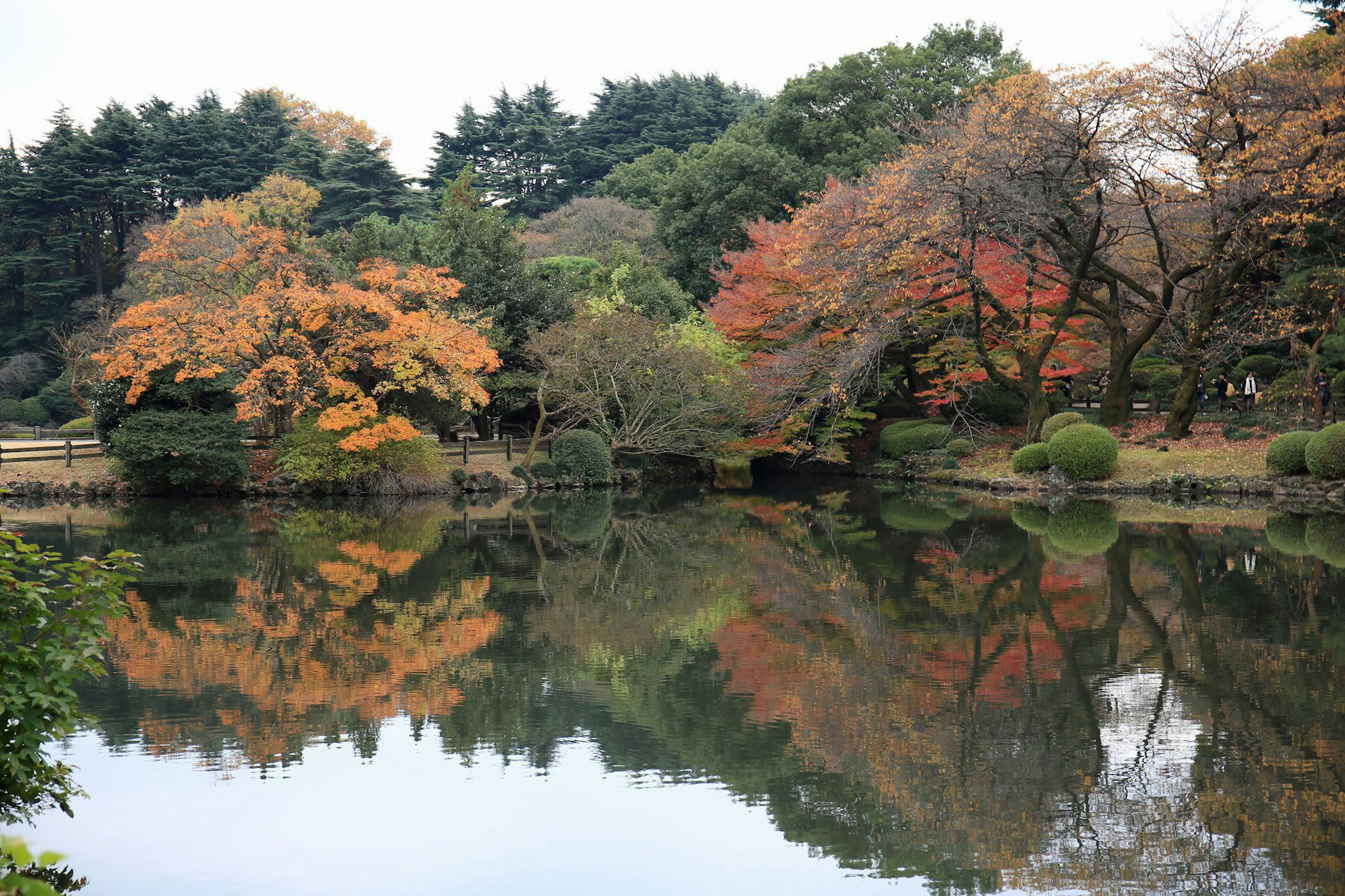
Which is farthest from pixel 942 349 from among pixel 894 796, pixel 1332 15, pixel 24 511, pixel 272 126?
pixel 272 126

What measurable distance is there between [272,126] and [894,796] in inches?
1953

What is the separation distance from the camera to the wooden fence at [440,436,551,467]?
27.0m

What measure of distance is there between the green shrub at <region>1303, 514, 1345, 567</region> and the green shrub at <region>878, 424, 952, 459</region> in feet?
35.2

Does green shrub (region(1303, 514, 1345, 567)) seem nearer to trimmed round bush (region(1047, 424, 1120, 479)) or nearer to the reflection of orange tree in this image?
trimmed round bush (region(1047, 424, 1120, 479))

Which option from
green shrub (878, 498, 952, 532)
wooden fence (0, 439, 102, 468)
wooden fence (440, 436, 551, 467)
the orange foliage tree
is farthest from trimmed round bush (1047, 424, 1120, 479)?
wooden fence (0, 439, 102, 468)

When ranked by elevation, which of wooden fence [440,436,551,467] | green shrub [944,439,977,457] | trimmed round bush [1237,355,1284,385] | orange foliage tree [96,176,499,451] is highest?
orange foliage tree [96,176,499,451]

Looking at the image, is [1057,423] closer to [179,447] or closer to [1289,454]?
[1289,454]

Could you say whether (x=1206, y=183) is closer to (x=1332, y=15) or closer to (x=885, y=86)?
(x=1332, y=15)

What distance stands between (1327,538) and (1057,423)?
10.1m

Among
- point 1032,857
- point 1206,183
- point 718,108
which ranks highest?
point 718,108

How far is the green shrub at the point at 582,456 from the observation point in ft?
85.8

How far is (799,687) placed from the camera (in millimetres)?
7445

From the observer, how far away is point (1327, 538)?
46.0 ft

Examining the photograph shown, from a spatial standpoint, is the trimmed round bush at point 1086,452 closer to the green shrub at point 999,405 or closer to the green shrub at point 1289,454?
the green shrub at point 1289,454
